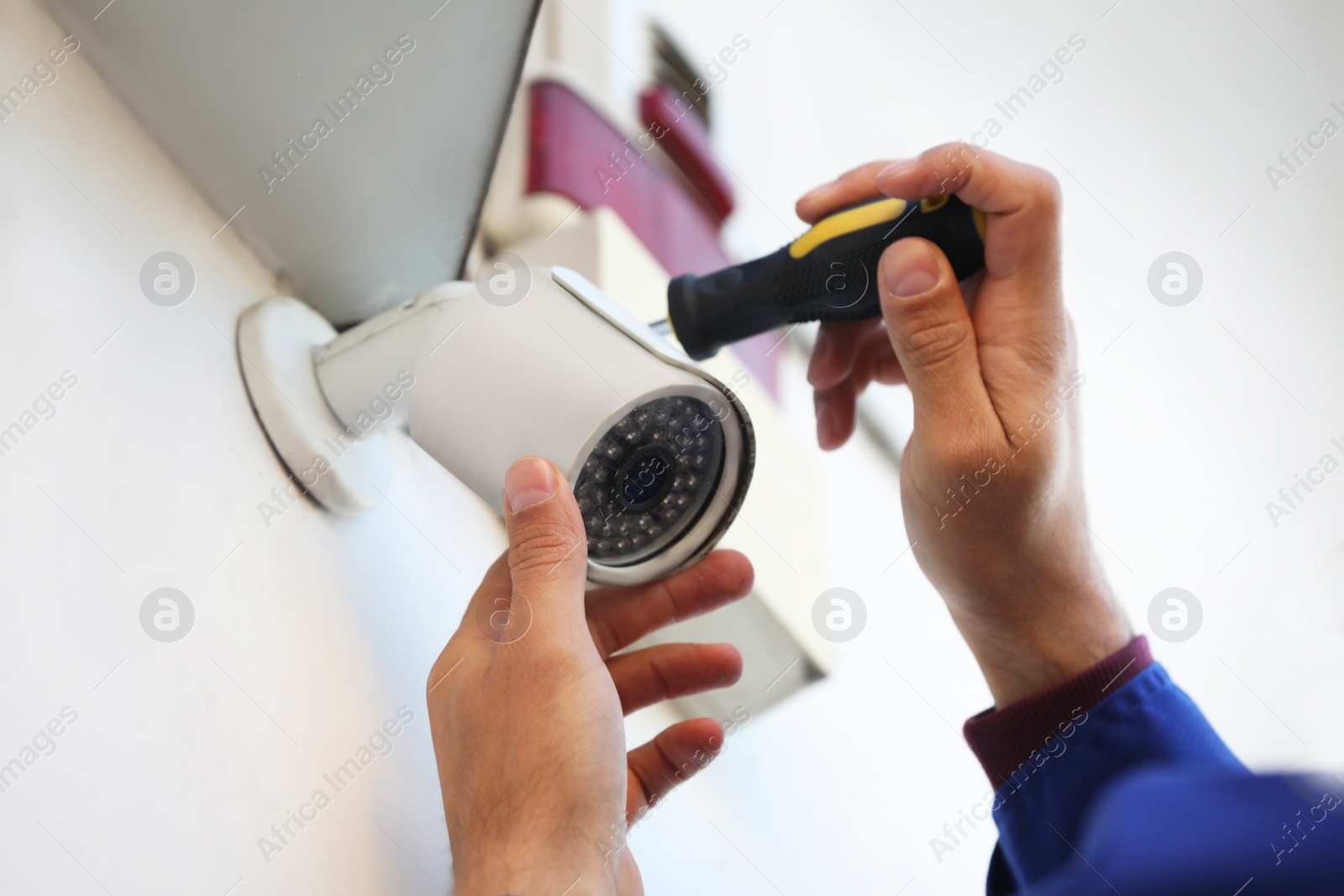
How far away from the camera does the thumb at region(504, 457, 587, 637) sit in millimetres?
379

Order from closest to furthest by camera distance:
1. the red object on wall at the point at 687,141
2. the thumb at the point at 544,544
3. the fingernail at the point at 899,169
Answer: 1. the thumb at the point at 544,544
2. the fingernail at the point at 899,169
3. the red object on wall at the point at 687,141

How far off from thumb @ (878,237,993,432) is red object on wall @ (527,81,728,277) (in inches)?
13.1

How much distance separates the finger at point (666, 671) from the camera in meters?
0.57

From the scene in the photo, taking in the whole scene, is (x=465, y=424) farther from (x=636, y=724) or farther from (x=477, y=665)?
(x=636, y=724)

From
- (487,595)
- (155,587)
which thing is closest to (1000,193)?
(487,595)

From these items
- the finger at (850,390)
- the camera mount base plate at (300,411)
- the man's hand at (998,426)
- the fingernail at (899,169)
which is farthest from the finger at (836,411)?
the camera mount base plate at (300,411)

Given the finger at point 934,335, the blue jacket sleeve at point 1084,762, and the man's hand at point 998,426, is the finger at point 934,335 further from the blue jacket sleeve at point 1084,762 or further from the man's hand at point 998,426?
the blue jacket sleeve at point 1084,762

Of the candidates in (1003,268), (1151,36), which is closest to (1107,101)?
(1151,36)

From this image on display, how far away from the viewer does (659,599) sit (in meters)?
0.56

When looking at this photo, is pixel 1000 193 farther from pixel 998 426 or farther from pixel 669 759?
pixel 669 759

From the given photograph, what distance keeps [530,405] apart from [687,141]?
69 cm

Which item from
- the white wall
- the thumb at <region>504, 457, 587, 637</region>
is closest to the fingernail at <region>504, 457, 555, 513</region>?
the thumb at <region>504, 457, 587, 637</region>

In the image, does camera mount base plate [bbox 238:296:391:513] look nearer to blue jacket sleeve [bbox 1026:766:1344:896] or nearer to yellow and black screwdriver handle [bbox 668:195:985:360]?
yellow and black screwdriver handle [bbox 668:195:985:360]

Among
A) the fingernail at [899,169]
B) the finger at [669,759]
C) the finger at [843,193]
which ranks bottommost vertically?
the finger at [669,759]
